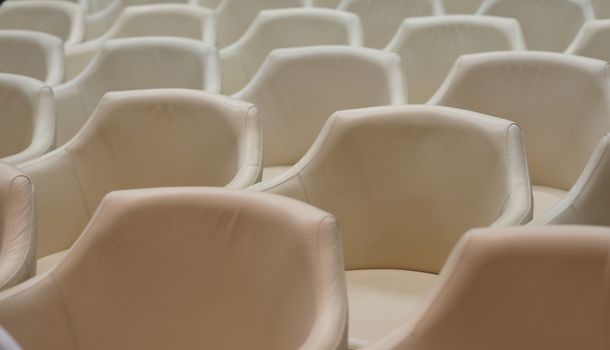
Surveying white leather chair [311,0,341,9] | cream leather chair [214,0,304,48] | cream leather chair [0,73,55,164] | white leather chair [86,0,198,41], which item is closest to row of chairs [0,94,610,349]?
cream leather chair [0,73,55,164]

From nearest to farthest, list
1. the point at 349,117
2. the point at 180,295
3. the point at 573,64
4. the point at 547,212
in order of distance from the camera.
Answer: the point at 180,295
the point at 547,212
the point at 349,117
the point at 573,64

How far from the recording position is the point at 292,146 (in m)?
3.17

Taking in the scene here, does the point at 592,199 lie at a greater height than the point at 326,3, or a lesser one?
greater

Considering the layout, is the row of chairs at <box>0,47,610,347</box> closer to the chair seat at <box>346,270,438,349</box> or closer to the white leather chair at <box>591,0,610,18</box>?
the chair seat at <box>346,270,438,349</box>

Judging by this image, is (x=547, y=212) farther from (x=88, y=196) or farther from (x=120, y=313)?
(x=88, y=196)

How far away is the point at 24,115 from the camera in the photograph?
9.32 ft

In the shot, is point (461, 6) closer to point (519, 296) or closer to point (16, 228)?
point (16, 228)

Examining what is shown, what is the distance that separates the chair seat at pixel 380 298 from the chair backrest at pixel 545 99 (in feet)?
2.38

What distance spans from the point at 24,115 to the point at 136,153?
505 millimetres

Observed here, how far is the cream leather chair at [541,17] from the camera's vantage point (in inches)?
166

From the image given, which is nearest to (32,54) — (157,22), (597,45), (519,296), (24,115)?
(157,22)

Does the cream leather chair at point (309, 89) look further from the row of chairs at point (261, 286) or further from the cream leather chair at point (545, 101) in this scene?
the row of chairs at point (261, 286)

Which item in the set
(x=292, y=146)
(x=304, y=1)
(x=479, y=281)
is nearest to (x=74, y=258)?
(x=479, y=281)

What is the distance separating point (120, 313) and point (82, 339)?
0.28 ft
